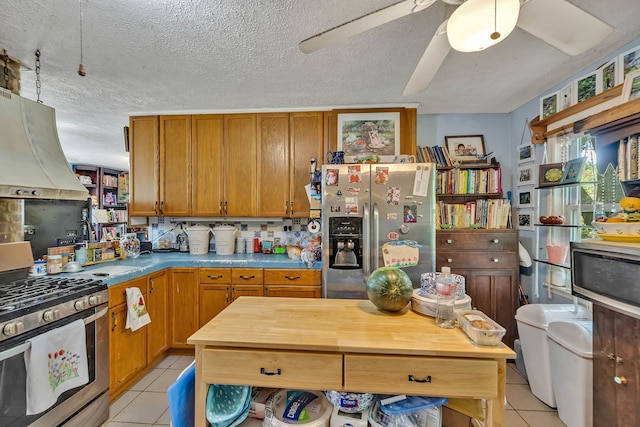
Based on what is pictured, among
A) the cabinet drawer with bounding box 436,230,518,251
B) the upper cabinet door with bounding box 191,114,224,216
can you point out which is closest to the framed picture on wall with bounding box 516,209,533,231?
the cabinet drawer with bounding box 436,230,518,251

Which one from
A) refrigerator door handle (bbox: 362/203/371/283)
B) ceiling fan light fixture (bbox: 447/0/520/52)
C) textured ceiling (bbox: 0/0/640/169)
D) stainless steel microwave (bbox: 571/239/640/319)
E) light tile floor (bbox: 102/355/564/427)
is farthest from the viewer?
refrigerator door handle (bbox: 362/203/371/283)

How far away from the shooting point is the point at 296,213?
2.98 meters

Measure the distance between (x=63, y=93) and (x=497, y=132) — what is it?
449 cm

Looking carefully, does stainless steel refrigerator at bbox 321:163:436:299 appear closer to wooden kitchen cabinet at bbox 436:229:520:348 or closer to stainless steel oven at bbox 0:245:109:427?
wooden kitchen cabinet at bbox 436:229:520:348

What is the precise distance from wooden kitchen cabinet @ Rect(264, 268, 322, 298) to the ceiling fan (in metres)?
1.86

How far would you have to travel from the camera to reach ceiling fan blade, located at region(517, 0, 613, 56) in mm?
1038

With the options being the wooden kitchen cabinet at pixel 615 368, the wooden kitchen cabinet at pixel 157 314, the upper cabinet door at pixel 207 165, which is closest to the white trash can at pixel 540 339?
the wooden kitchen cabinet at pixel 615 368

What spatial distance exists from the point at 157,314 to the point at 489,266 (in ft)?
10.3

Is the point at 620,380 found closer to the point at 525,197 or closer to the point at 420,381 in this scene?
the point at 420,381

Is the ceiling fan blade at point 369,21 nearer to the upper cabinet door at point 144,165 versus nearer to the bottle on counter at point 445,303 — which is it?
the bottle on counter at point 445,303

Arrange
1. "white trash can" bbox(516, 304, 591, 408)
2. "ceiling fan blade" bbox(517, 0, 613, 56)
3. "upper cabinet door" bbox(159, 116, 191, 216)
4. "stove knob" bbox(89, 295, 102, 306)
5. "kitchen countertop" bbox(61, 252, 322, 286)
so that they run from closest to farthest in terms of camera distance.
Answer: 1. "ceiling fan blade" bbox(517, 0, 613, 56)
2. "stove knob" bbox(89, 295, 102, 306)
3. "white trash can" bbox(516, 304, 591, 408)
4. "kitchen countertop" bbox(61, 252, 322, 286)
5. "upper cabinet door" bbox(159, 116, 191, 216)

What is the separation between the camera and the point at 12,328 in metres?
1.33

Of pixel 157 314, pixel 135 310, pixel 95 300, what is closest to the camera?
pixel 95 300

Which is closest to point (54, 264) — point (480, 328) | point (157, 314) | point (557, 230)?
point (157, 314)
